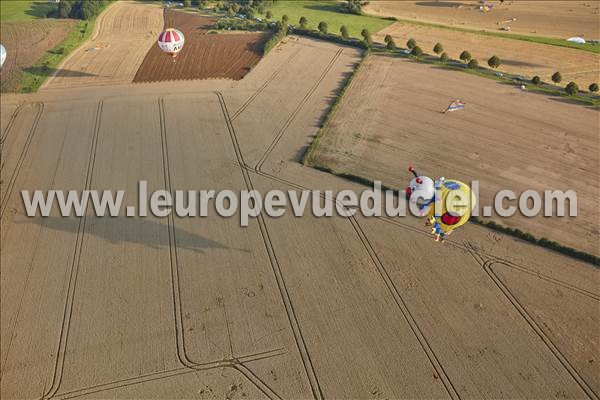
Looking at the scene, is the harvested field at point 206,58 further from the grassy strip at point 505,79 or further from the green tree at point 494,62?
the green tree at point 494,62

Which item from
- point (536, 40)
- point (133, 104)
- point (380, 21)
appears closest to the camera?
point (133, 104)

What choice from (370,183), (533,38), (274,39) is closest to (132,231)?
(370,183)

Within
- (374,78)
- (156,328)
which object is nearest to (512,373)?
(156,328)

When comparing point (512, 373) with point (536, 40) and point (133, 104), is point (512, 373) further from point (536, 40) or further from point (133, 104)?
point (536, 40)

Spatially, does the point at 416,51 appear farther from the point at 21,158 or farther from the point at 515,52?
the point at 21,158

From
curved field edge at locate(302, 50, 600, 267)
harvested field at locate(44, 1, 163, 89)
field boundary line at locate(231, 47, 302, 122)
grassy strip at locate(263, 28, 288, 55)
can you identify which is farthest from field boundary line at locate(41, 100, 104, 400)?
grassy strip at locate(263, 28, 288, 55)

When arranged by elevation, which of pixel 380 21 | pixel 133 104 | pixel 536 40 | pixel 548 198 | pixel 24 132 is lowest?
pixel 24 132
